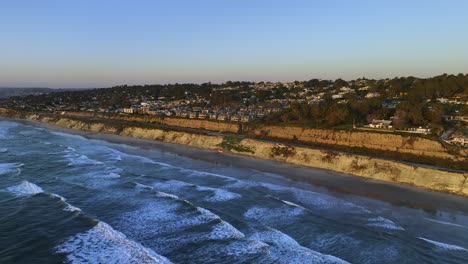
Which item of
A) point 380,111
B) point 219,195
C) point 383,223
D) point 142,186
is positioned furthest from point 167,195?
point 380,111

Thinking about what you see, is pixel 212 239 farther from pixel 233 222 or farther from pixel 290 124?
pixel 290 124

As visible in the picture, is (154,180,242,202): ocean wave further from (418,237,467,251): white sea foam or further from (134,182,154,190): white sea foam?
(418,237,467,251): white sea foam

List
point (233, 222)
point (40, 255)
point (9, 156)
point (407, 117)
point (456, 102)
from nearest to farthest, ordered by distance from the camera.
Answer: point (40, 255) < point (233, 222) < point (9, 156) < point (407, 117) < point (456, 102)

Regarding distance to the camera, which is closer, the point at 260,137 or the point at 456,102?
the point at 260,137

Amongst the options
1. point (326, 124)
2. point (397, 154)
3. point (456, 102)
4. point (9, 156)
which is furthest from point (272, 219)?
point (456, 102)

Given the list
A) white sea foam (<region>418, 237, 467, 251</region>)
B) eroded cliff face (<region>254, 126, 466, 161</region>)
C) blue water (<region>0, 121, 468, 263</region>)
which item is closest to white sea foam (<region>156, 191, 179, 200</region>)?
blue water (<region>0, 121, 468, 263</region>)

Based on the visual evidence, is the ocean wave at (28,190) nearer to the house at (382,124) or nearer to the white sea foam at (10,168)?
the white sea foam at (10,168)
